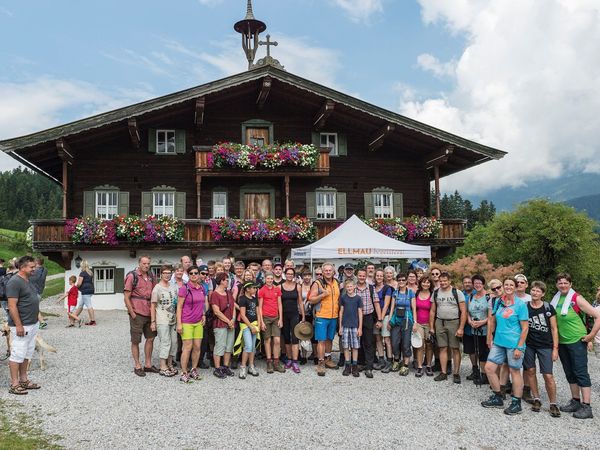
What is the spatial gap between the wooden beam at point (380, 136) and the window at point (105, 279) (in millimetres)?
12481

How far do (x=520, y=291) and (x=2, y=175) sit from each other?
402 ft

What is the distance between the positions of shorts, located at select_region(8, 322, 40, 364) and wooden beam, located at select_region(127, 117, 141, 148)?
1372 centimetres

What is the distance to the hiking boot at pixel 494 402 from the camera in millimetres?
7168

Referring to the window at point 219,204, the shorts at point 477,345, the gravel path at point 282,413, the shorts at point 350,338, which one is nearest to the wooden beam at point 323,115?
the window at point 219,204

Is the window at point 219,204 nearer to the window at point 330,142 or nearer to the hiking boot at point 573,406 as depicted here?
the window at point 330,142

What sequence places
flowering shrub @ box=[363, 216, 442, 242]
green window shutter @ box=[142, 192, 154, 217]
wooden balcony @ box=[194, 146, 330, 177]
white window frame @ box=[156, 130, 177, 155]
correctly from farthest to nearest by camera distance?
white window frame @ box=[156, 130, 177, 155] → green window shutter @ box=[142, 192, 154, 217] → flowering shrub @ box=[363, 216, 442, 242] → wooden balcony @ box=[194, 146, 330, 177]

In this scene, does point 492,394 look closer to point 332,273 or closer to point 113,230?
point 332,273

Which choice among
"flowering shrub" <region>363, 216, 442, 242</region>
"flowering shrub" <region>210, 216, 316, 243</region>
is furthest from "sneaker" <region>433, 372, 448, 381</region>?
"flowering shrub" <region>363, 216, 442, 242</region>

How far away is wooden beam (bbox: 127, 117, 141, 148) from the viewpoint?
19.8m

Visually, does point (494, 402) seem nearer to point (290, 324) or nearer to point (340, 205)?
point (290, 324)

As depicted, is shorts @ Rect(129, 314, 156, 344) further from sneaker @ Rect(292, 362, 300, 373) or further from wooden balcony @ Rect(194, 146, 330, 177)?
wooden balcony @ Rect(194, 146, 330, 177)

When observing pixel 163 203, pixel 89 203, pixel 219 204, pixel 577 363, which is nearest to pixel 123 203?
pixel 89 203

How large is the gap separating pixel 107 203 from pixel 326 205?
375 inches

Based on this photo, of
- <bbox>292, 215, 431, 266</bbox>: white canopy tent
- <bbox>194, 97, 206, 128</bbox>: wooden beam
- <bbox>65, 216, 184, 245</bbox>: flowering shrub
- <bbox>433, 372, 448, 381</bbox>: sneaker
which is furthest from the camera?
<bbox>194, 97, 206, 128</bbox>: wooden beam
